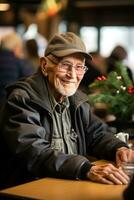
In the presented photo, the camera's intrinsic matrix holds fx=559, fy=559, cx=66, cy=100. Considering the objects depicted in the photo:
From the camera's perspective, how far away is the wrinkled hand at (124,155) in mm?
2941

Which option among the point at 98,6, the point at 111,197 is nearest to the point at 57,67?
the point at 111,197

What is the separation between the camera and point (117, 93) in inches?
159

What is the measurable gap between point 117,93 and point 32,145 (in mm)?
1417

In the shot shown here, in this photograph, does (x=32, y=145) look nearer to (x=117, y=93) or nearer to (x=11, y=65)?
(x=117, y=93)

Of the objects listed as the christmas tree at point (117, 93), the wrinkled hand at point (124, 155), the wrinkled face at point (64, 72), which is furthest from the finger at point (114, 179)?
the christmas tree at point (117, 93)

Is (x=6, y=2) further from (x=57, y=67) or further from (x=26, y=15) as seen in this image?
(x=57, y=67)

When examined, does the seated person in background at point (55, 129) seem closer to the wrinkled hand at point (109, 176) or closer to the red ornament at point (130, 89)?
the wrinkled hand at point (109, 176)

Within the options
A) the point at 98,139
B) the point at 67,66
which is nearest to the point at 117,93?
the point at 98,139

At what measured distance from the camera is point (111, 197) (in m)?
2.36

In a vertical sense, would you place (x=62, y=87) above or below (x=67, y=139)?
above

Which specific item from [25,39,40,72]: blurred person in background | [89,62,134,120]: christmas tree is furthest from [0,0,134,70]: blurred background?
[89,62,134,120]: christmas tree

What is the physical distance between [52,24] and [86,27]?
2.26 m

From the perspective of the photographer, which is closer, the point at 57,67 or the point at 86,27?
the point at 57,67

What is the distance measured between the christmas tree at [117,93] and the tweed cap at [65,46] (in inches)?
37.7
